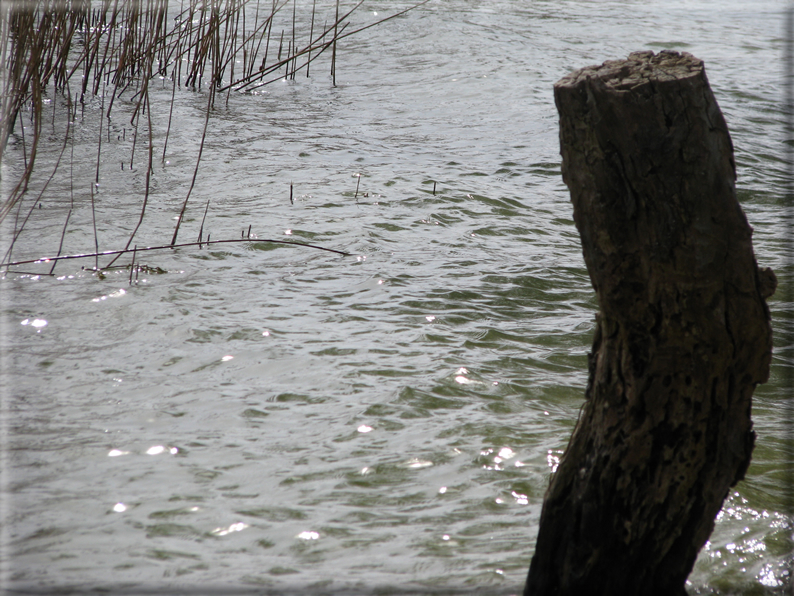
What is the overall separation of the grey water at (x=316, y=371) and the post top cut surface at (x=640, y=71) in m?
1.36

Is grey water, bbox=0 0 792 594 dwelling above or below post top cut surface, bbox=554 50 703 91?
below

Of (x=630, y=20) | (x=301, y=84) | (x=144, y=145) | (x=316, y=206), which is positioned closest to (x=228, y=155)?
(x=144, y=145)

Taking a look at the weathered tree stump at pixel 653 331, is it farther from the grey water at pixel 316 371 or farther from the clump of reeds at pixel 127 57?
the clump of reeds at pixel 127 57

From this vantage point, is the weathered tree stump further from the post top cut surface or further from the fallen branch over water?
the fallen branch over water

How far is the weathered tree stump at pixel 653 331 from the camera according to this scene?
173 cm

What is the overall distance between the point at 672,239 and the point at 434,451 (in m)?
1.35

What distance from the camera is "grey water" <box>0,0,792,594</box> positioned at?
224 cm

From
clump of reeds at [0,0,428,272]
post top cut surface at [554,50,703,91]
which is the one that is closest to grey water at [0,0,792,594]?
clump of reeds at [0,0,428,272]

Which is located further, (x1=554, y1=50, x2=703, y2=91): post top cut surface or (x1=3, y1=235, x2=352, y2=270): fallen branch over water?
(x1=3, y1=235, x2=352, y2=270): fallen branch over water

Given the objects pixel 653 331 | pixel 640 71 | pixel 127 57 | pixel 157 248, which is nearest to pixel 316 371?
pixel 157 248

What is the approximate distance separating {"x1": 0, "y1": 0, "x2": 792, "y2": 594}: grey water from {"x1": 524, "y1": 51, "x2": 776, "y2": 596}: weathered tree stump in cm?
39

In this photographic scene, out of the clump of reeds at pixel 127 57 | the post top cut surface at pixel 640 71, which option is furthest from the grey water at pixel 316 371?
the post top cut surface at pixel 640 71

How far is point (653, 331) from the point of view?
1.80 metres

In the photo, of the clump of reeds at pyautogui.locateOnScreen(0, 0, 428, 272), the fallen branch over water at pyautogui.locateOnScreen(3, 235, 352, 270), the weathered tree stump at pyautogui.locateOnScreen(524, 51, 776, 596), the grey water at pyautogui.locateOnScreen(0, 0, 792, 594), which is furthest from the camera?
the clump of reeds at pyautogui.locateOnScreen(0, 0, 428, 272)
